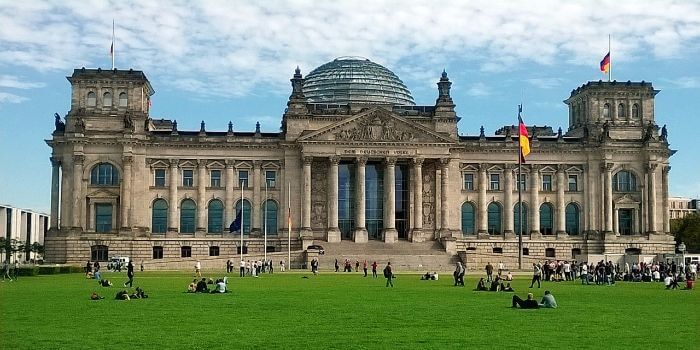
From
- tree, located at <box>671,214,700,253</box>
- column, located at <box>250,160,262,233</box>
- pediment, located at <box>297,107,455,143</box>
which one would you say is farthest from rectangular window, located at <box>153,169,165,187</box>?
tree, located at <box>671,214,700,253</box>

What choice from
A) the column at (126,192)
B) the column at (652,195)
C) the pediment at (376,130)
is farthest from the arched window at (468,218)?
the column at (126,192)

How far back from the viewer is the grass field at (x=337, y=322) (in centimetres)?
2711

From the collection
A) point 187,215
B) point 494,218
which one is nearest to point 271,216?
point 187,215

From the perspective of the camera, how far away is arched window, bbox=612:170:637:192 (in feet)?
404

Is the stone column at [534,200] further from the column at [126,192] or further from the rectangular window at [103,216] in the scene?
the rectangular window at [103,216]

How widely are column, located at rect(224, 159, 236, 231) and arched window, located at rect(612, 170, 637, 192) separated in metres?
49.0

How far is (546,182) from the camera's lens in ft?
404

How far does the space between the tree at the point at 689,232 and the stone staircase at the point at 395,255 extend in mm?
45105

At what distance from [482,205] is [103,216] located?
47.0m

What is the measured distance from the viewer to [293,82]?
119062 millimetres

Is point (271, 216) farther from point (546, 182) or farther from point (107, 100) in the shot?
point (546, 182)

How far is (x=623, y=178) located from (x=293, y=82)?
44273 mm

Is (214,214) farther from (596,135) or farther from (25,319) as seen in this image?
(25,319)

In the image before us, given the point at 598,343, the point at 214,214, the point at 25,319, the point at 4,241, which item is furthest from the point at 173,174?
the point at 598,343
